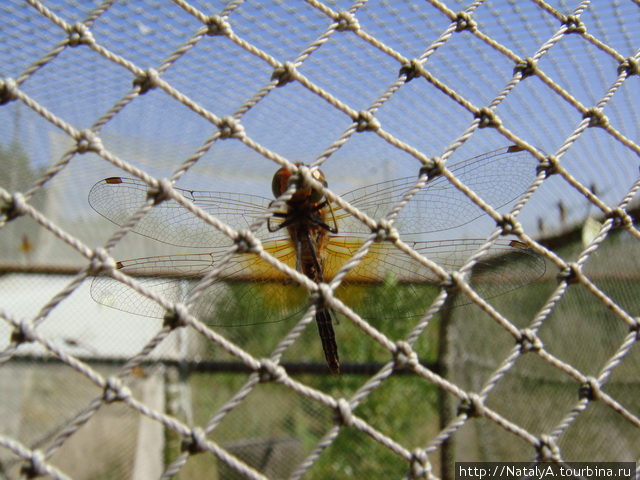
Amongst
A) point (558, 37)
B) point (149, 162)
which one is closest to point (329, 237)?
point (558, 37)

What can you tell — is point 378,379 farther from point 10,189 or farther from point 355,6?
point 10,189

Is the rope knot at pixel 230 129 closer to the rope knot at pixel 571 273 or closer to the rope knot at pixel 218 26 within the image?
the rope knot at pixel 218 26

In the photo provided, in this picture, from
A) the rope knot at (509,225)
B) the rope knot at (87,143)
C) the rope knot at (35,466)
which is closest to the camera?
the rope knot at (35,466)

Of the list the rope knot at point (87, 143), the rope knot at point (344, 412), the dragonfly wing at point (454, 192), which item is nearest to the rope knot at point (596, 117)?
the dragonfly wing at point (454, 192)

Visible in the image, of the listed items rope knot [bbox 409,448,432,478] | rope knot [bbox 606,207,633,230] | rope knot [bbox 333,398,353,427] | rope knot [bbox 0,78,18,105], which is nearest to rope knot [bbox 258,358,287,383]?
rope knot [bbox 333,398,353,427]

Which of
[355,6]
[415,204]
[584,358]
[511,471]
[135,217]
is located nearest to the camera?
[135,217]

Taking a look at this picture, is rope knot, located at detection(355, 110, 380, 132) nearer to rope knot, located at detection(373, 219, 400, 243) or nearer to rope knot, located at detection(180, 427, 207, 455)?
rope knot, located at detection(373, 219, 400, 243)

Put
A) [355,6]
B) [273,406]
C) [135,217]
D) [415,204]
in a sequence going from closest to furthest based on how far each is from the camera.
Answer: [135,217] → [355,6] → [415,204] → [273,406]

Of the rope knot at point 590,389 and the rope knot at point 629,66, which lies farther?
the rope knot at point 629,66
